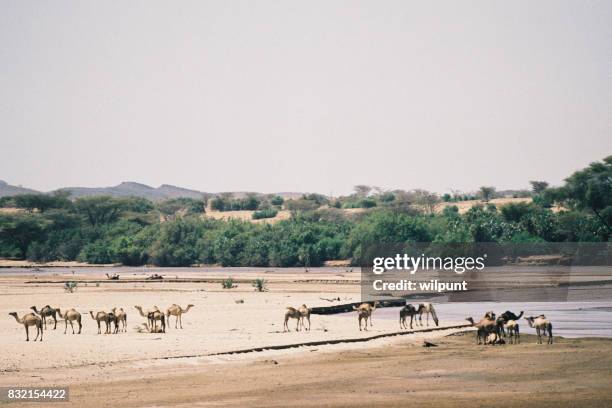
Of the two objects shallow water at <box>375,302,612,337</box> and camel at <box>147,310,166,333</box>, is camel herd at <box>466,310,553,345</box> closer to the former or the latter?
shallow water at <box>375,302,612,337</box>

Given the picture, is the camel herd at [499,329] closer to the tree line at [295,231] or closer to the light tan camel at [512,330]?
the light tan camel at [512,330]

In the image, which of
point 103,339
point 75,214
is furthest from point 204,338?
point 75,214

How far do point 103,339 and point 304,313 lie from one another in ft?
20.3

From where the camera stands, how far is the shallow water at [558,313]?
32.2m

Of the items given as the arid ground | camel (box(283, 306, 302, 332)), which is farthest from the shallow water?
camel (box(283, 306, 302, 332))

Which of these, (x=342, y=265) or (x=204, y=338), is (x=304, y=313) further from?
(x=342, y=265)

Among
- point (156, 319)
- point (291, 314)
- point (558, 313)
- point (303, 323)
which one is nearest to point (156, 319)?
point (156, 319)

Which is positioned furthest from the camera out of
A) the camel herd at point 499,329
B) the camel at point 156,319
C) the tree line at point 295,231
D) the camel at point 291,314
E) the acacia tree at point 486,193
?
the acacia tree at point 486,193

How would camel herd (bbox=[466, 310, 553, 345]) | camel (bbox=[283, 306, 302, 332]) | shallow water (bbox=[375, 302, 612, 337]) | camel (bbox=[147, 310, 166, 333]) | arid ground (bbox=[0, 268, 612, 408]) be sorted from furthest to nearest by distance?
shallow water (bbox=[375, 302, 612, 337])
camel (bbox=[283, 306, 302, 332])
camel (bbox=[147, 310, 166, 333])
camel herd (bbox=[466, 310, 553, 345])
arid ground (bbox=[0, 268, 612, 408])

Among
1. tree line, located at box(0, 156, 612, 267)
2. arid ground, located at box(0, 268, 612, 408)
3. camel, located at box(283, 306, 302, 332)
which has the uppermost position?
tree line, located at box(0, 156, 612, 267)

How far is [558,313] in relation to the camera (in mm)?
40000

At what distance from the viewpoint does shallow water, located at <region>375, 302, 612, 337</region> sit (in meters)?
32.2

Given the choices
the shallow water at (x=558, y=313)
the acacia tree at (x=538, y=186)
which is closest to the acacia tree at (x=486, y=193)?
the acacia tree at (x=538, y=186)

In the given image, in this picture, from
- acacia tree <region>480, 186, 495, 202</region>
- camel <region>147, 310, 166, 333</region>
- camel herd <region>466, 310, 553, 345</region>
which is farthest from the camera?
acacia tree <region>480, 186, 495, 202</region>
